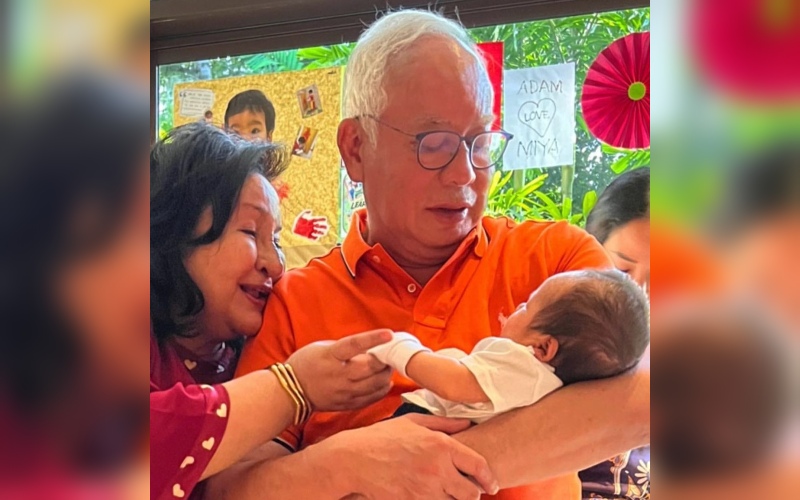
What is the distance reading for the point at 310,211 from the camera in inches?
58.5

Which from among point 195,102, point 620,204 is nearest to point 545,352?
point 620,204

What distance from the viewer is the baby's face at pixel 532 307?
129 cm

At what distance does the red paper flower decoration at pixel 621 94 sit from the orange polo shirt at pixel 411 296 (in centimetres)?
18

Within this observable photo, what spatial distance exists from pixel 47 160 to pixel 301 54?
2.12ft

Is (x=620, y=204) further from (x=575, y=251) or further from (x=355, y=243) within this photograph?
(x=355, y=243)

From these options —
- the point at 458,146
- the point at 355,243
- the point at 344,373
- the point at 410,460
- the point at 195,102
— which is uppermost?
the point at 195,102

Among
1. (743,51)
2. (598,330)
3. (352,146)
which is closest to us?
(743,51)

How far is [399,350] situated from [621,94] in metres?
0.59

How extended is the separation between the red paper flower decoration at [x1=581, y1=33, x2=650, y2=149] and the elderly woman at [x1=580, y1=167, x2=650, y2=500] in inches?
2.8

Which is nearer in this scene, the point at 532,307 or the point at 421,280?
the point at 532,307

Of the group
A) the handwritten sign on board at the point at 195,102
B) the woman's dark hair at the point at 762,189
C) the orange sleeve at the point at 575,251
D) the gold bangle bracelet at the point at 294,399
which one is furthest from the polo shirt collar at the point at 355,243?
the woman's dark hair at the point at 762,189

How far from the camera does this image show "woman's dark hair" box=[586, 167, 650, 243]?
1328mm

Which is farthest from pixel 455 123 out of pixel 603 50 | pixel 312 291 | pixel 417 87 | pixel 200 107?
pixel 200 107

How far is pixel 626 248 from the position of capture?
4.34 feet
